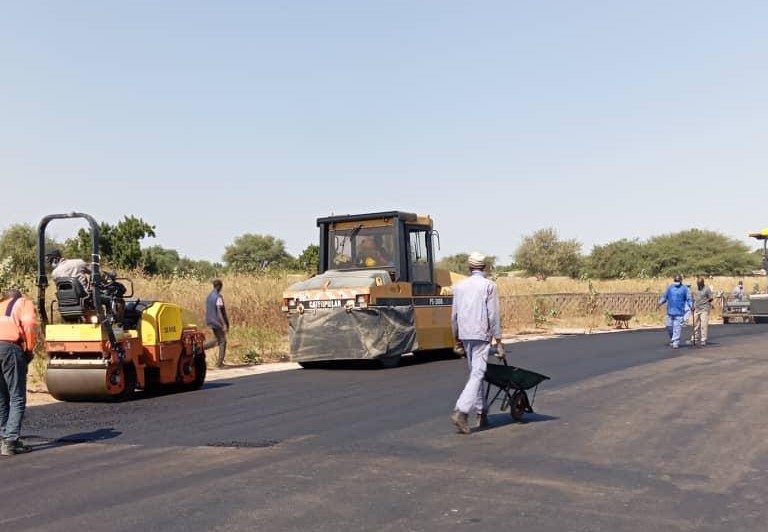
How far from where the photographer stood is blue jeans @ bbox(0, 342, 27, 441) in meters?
8.70

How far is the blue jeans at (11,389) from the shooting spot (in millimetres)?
8695

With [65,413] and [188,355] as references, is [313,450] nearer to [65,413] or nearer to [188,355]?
[65,413]

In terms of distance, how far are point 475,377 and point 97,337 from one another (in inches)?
224

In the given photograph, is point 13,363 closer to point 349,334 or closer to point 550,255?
point 349,334

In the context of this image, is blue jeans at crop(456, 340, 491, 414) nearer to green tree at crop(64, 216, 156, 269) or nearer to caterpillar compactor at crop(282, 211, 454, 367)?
caterpillar compactor at crop(282, 211, 454, 367)

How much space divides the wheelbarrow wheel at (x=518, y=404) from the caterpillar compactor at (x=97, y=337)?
5656mm

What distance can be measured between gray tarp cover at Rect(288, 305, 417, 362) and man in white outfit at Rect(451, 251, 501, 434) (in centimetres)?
767

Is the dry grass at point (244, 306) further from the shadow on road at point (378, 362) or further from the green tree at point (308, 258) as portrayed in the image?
the green tree at point (308, 258)

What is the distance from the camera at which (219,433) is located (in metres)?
9.62

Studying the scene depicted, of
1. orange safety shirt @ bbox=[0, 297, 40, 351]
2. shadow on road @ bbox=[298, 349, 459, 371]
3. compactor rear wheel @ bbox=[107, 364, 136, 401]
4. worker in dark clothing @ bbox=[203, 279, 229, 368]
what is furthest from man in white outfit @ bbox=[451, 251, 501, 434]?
worker in dark clothing @ bbox=[203, 279, 229, 368]

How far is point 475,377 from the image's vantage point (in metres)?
9.32

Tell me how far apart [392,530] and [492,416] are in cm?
514

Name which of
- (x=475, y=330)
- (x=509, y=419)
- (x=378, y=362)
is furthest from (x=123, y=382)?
(x=378, y=362)

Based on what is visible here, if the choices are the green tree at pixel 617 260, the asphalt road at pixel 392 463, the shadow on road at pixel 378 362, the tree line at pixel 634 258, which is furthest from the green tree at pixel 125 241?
the green tree at pixel 617 260
